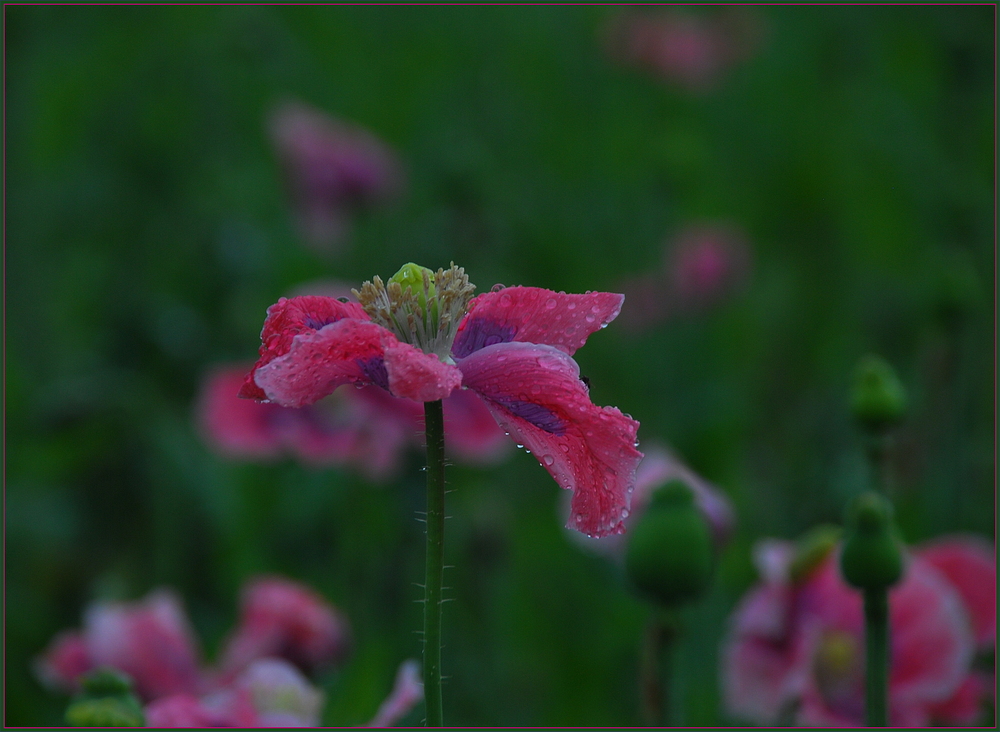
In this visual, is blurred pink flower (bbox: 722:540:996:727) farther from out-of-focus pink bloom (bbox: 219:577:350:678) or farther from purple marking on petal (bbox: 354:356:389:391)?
purple marking on petal (bbox: 354:356:389:391)

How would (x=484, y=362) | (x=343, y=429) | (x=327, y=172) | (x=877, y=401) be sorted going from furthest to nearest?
(x=327, y=172) → (x=343, y=429) → (x=877, y=401) → (x=484, y=362)

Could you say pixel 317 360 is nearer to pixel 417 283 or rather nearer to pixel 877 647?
pixel 417 283

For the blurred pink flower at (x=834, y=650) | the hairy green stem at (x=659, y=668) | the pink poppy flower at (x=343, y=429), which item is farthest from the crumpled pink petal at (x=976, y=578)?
the pink poppy flower at (x=343, y=429)

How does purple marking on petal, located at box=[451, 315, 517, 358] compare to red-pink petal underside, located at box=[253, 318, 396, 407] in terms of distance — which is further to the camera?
purple marking on petal, located at box=[451, 315, 517, 358]

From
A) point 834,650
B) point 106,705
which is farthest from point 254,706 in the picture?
point 834,650

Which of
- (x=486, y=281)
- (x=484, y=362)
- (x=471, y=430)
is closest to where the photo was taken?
(x=484, y=362)

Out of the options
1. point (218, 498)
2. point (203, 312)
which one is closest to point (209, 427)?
point (218, 498)

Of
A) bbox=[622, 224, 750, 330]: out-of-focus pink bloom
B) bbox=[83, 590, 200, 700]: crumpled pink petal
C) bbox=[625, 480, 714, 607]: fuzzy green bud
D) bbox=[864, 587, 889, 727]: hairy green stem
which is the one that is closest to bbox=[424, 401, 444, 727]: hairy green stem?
bbox=[625, 480, 714, 607]: fuzzy green bud
